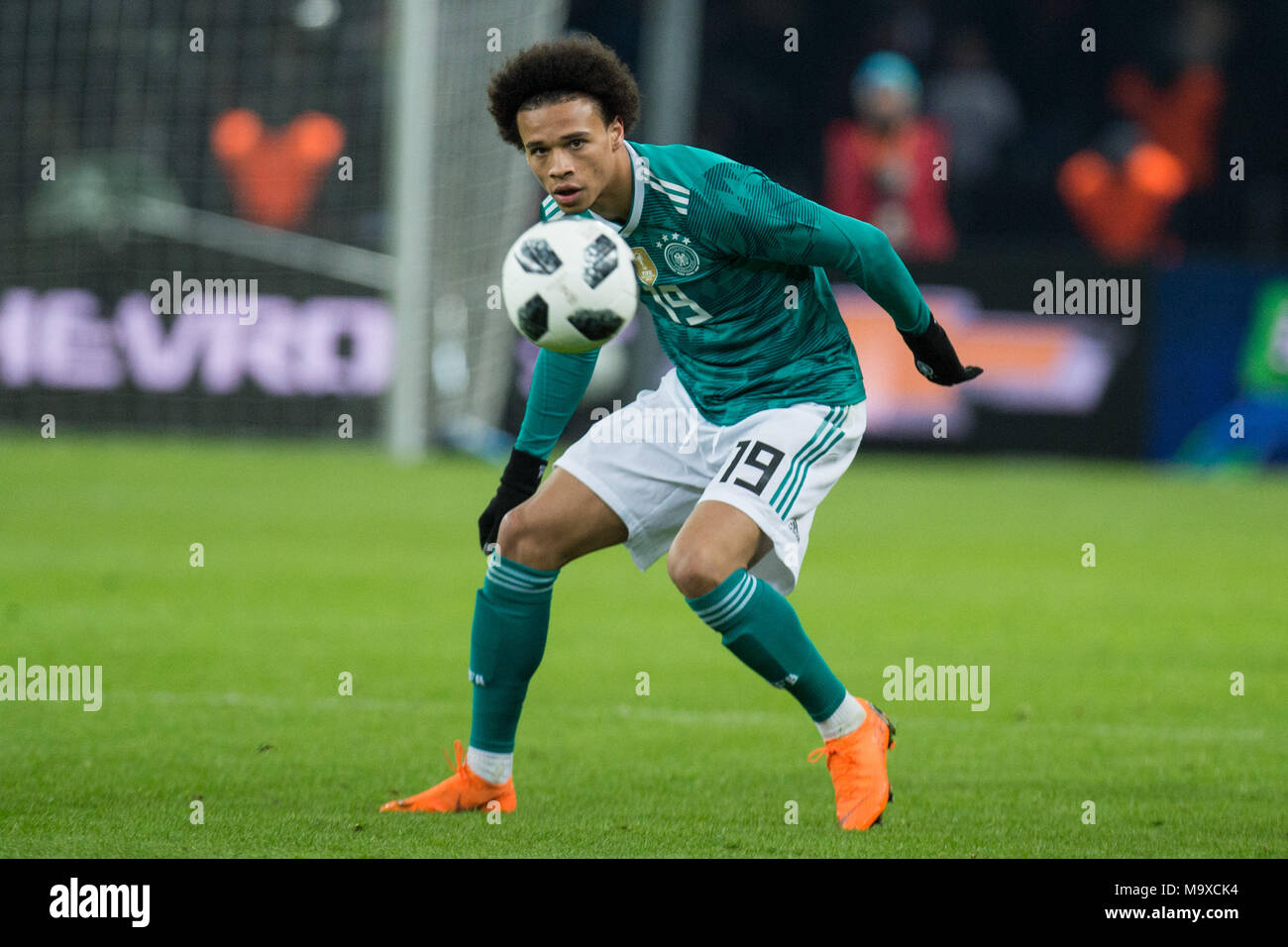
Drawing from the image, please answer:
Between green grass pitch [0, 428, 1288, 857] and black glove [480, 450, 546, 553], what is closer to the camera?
green grass pitch [0, 428, 1288, 857]

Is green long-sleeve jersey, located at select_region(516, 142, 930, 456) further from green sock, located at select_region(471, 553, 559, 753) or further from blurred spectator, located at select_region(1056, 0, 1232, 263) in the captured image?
blurred spectator, located at select_region(1056, 0, 1232, 263)

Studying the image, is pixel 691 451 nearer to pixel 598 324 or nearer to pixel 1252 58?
pixel 598 324

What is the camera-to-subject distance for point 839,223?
4484 millimetres

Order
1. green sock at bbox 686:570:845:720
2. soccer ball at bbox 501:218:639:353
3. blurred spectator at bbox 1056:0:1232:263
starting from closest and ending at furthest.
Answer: soccer ball at bbox 501:218:639:353, green sock at bbox 686:570:845:720, blurred spectator at bbox 1056:0:1232:263

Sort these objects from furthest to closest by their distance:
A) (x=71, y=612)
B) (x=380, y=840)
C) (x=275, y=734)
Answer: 1. (x=71, y=612)
2. (x=275, y=734)
3. (x=380, y=840)

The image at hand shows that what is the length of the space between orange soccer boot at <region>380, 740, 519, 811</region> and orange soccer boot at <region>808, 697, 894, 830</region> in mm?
843

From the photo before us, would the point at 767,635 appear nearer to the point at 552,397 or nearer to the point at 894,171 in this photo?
the point at 552,397

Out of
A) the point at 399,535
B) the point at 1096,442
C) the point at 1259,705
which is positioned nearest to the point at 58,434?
the point at 399,535

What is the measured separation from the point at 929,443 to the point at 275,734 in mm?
10979

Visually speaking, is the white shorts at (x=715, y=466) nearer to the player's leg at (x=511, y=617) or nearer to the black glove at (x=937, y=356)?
the player's leg at (x=511, y=617)

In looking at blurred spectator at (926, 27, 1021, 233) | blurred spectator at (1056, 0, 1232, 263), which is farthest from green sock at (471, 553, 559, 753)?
blurred spectator at (926, 27, 1021, 233)

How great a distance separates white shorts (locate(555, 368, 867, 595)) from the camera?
15.2ft

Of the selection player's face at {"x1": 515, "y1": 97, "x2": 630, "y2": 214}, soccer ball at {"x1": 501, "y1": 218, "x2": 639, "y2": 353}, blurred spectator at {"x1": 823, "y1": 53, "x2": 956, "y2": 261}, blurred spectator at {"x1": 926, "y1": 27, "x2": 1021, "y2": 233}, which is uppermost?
blurred spectator at {"x1": 926, "y1": 27, "x2": 1021, "y2": 233}

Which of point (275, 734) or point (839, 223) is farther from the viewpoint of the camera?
point (275, 734)
